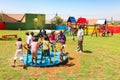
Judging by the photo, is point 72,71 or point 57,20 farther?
point 57,20

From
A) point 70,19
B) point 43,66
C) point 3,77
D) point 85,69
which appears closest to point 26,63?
point 43,66

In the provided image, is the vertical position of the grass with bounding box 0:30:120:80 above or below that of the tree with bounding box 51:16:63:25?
below

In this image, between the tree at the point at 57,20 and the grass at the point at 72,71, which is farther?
the tree at the point at 57,20

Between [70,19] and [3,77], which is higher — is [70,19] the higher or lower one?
the higher one

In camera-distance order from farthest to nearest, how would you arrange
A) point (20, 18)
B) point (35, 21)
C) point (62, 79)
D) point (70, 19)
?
1. point (20, 18)
2. point (35, 21)
3. point (70, 19)
4. point (62, 79)

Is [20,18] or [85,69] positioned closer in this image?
[85,69]

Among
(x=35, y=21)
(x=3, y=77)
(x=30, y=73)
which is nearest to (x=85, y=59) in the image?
(x=30, y=73)

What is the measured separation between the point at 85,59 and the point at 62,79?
515 cm

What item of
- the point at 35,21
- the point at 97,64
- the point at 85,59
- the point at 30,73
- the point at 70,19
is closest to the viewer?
the point at 30,73

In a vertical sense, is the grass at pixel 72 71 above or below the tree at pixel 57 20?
below

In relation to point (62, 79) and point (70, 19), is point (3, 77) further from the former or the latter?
point (70, 19)

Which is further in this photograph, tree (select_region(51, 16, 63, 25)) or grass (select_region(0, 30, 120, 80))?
tree (select_region(51, 16, 63, 25))

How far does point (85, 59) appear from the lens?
18.2 m

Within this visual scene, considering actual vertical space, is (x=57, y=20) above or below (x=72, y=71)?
above
